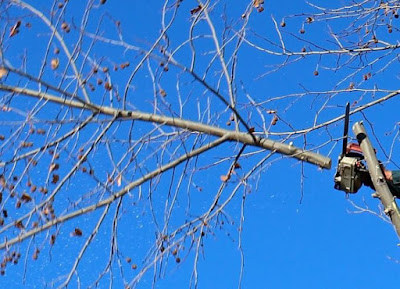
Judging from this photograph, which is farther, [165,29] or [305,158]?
[305,158]

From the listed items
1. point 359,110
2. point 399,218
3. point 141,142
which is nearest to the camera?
point 399,218

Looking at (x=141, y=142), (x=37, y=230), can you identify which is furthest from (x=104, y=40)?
(x=37, y=230)

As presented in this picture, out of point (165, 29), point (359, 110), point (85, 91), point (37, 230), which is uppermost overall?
point (359, 110)

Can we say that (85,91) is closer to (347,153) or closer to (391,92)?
(347,153)

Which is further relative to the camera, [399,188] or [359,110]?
[359,110]

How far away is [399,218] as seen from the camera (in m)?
4.36

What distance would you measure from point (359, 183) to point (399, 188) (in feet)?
0.82

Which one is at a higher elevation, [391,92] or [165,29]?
[391,92]

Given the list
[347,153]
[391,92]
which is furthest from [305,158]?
[391,92]

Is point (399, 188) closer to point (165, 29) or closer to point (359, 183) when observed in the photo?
point (359, 183)

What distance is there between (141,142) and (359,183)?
1.36m

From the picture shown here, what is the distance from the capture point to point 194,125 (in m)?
4.71

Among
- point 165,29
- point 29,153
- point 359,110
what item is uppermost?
point 359,110

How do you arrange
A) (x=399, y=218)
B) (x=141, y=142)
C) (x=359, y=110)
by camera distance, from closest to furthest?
1. (x=399, y=218)
2. (x=141, y=142)
3. (x=359, y=110)
